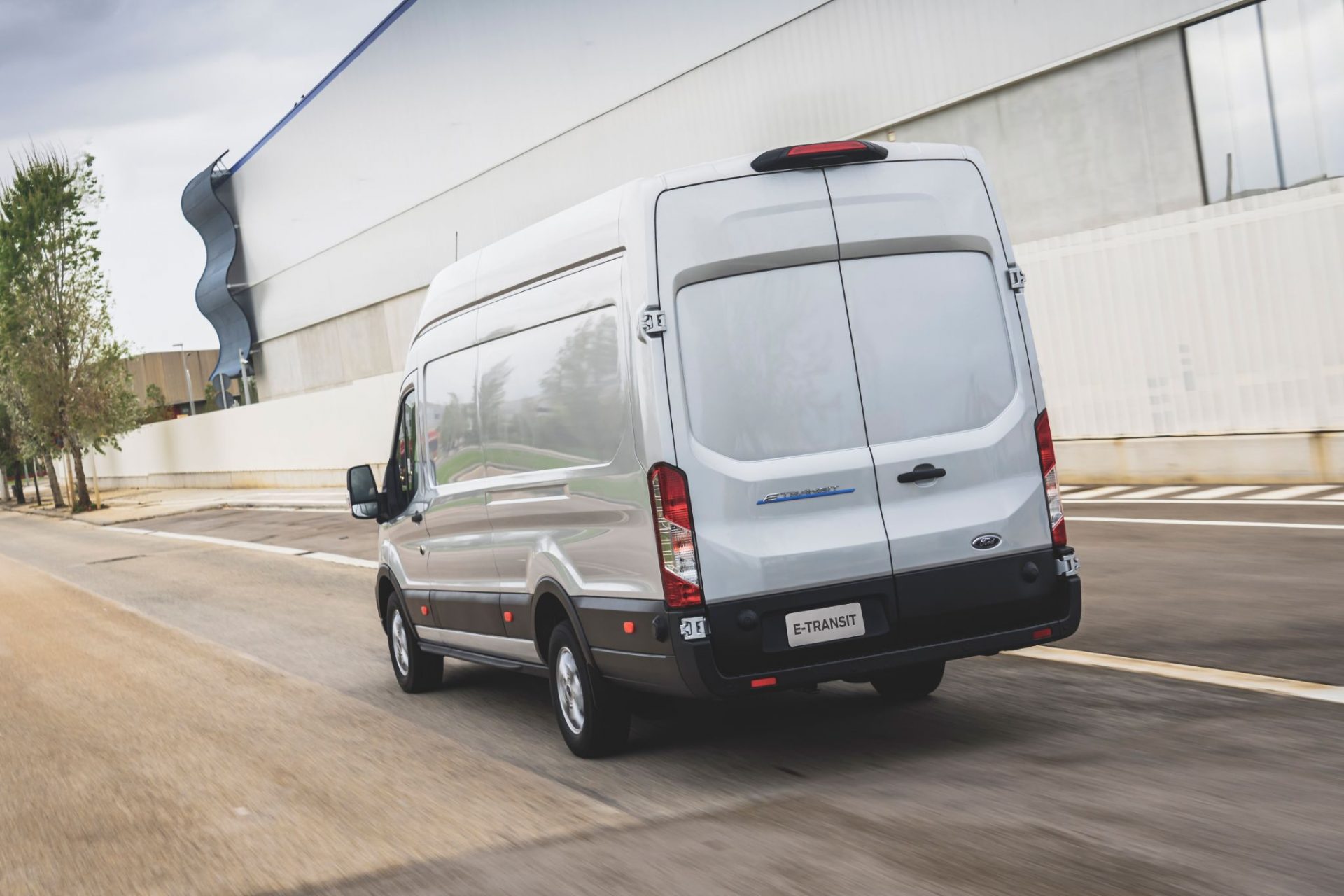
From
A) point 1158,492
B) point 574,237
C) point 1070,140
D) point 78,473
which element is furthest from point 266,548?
point 78,473

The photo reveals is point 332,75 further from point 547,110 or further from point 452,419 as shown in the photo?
point 452,419

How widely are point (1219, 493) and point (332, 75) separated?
39207 millimetres

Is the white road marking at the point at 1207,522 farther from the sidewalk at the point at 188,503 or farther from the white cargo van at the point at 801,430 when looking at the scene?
the sidewalk at the point at 188,503

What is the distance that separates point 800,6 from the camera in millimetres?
24516

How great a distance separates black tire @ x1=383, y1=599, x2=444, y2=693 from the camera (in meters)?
8.96

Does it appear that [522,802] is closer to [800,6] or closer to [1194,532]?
[1194,532]

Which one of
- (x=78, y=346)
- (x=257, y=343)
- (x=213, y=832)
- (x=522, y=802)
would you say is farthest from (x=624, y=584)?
(x=257, y=343)

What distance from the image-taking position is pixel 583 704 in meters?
6.39

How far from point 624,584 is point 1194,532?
7.61m

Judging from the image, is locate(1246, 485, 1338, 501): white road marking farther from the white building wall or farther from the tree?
the tree

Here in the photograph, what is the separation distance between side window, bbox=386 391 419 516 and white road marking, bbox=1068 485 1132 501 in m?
9.01

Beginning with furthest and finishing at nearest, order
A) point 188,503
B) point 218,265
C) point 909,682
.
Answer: point 218,265 → point 188,503 → point 909,682

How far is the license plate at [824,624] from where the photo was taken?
550 centimetres

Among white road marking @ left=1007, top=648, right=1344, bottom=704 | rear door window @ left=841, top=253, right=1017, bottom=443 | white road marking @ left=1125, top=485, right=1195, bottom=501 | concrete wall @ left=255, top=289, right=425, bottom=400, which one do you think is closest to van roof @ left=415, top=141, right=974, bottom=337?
rear door window @ left=841, top=253, right=1017, bottom=443
